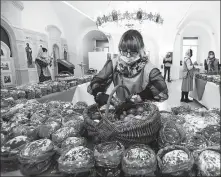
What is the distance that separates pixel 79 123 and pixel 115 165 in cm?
40

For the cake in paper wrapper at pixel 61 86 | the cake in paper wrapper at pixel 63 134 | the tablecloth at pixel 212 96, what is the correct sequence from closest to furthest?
1. the cake in paper wrapper at pixel 63 134
2. the tablecloth at pixel 212 96
3. the cake in paper wrapper at pixel 61 86

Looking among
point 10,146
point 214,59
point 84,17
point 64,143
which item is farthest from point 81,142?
point 214,59

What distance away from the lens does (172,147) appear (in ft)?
2.19

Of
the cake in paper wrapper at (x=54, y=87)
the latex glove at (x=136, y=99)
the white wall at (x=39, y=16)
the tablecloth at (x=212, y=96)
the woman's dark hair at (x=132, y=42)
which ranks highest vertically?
the white wall at (x=39, y=16)

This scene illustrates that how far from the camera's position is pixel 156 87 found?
4.18ft

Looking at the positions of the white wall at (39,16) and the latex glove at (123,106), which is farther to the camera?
the white wall at (39,16)

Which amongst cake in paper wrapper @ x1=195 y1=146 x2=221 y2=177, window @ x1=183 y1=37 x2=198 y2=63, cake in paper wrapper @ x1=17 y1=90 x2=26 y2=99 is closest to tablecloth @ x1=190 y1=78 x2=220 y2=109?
cake in paper wrapper @ x1=195 y1=146 x2=221 y2=177

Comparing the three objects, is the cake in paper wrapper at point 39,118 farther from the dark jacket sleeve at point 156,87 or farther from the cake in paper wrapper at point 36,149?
the dark jacket sleeve at point 156,87

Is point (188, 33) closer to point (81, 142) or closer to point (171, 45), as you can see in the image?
point (171, 45)

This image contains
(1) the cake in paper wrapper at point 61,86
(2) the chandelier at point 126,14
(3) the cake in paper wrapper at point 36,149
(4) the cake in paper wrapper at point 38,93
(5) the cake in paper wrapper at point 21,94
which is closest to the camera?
(3) the cake in paper wrapper at point 36,149

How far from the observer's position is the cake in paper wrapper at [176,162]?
0.57m

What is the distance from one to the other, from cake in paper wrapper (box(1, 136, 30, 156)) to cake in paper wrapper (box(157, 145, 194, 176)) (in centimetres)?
63

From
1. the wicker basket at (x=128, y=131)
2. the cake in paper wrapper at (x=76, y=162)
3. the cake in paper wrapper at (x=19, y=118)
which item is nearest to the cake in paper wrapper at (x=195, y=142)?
the wicker basket at (x=128, y=131)

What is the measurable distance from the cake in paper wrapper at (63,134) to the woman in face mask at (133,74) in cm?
34
